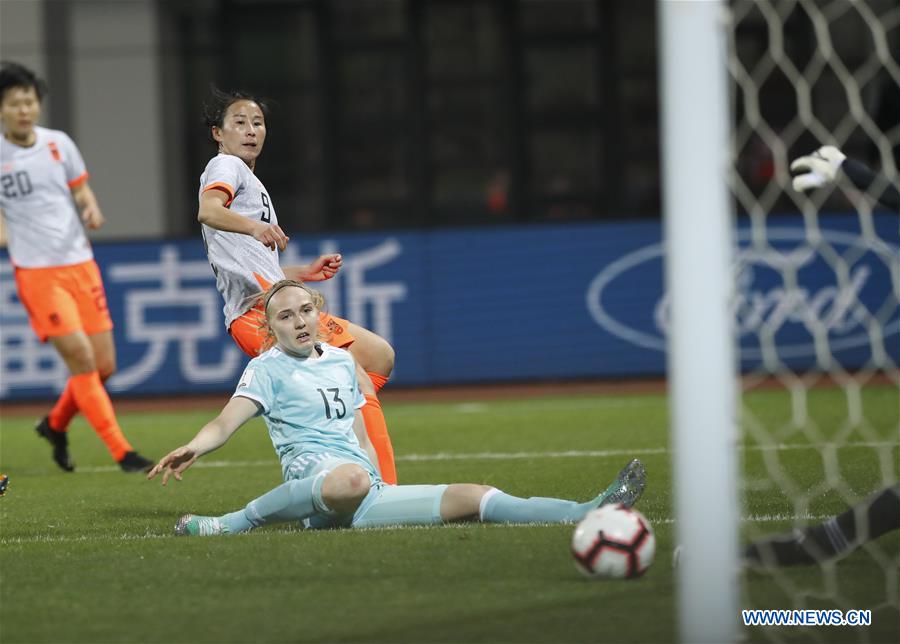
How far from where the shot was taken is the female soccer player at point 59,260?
7344 millimetres

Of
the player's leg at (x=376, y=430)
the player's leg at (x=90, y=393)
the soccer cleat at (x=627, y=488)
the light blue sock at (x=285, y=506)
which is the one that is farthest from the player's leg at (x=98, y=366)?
the soccer cleat at (x=627, y=488)

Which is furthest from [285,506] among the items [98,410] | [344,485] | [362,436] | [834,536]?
[98,410]

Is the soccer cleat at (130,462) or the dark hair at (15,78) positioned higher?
the dark hair at (15,78)

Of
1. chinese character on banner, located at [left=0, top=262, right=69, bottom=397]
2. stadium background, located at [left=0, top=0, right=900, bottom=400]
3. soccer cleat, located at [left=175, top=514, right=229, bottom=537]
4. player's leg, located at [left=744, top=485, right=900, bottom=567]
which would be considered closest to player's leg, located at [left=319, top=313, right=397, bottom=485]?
soccer cleat, located at [left=175, top=514, right=229, bottom=537]

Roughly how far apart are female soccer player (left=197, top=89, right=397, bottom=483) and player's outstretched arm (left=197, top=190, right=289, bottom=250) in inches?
4.1

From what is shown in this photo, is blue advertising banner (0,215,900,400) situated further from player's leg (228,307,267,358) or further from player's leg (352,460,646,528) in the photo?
player's leg (352,460,646,528)

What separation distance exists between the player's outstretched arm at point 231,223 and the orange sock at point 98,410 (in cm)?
212

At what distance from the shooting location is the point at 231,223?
5281mm

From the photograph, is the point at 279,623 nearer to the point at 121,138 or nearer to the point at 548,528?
the point at 548,528

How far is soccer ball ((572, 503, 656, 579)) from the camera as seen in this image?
3.98 meters

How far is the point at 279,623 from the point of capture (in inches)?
141

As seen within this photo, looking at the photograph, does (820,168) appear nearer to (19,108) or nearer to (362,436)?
(362,436)
